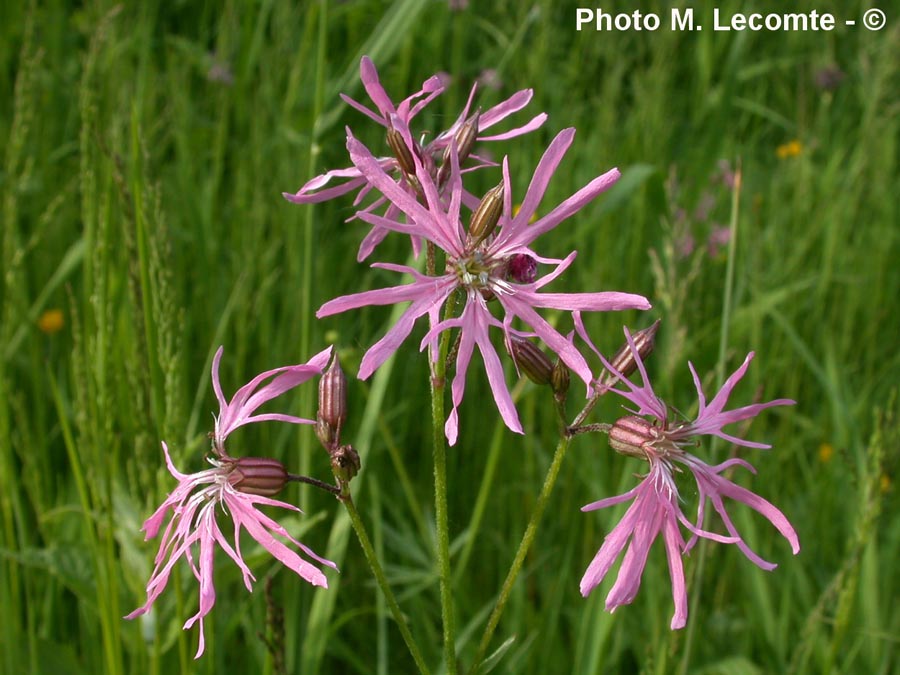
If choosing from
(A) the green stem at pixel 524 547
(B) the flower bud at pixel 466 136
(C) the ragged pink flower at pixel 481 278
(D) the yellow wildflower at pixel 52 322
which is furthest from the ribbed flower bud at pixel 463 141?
(D) the yellow wildflower at pixel 52 322

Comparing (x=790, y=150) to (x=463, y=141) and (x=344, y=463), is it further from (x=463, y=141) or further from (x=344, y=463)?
(x=344, y=463)

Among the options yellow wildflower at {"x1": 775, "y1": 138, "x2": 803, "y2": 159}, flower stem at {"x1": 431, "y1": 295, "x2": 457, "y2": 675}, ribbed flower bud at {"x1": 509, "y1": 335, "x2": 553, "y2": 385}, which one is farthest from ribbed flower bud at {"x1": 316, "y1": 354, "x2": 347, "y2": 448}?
yellow wildflower at {"x1": 775, "y1": 138, "x2": 803, "y2": 159}

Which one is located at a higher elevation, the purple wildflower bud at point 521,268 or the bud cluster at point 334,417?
the purple wildflower bud at point 521,268

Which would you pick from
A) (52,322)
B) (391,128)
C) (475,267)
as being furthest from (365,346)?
(475,267)

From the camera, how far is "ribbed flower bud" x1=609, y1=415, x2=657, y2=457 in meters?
1.17

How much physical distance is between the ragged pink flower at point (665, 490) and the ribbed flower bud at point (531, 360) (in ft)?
0.35

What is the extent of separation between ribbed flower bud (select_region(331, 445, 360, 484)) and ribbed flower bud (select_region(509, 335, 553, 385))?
23cm

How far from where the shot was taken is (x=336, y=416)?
3.93ft

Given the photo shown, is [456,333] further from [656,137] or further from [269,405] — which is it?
[656,137]

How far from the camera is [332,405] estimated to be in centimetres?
120

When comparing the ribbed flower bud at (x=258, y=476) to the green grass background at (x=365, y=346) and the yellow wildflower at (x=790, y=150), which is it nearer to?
the green grass background at (x=365, y=346)

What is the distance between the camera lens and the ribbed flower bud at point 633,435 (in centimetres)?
117

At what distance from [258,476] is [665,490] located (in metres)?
0.48

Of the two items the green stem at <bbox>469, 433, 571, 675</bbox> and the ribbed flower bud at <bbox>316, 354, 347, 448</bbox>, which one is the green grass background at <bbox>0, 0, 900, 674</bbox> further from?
the green stem at <bbox>469, 433, 571, 675</bbox>
